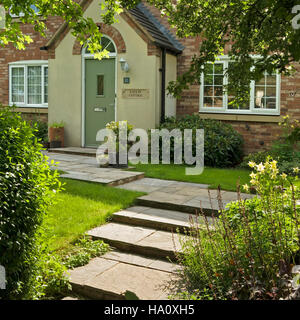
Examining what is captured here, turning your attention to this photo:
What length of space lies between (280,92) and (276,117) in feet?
2.35

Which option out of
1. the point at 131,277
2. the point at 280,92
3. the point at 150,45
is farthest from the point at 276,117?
the point at 131,277

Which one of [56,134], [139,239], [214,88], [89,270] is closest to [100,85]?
[56,134]

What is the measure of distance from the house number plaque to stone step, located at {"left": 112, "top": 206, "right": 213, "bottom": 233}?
236 inches

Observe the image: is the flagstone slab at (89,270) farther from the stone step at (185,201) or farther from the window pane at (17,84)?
the window pane at (17,84)

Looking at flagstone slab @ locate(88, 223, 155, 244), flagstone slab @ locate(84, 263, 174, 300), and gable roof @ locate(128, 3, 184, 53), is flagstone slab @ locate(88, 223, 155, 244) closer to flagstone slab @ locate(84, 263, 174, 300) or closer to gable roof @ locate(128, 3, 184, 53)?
flagstone slab @ locate(84, 263, 174, 300)

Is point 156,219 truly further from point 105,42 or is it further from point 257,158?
point 105,42

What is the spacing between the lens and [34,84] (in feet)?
47.9

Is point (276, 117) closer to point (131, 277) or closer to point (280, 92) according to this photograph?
point (280, 92)

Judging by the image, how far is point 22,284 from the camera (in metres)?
3.37

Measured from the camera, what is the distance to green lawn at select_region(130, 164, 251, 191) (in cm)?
Answer: 799

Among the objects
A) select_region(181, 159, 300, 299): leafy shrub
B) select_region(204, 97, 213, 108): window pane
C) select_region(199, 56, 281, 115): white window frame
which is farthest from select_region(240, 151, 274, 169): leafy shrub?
select_region(181, 159, 300, 299): leafy shrub

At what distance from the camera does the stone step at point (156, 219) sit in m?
5.37

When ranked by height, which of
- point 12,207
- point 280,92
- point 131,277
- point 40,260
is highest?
point 280,92
